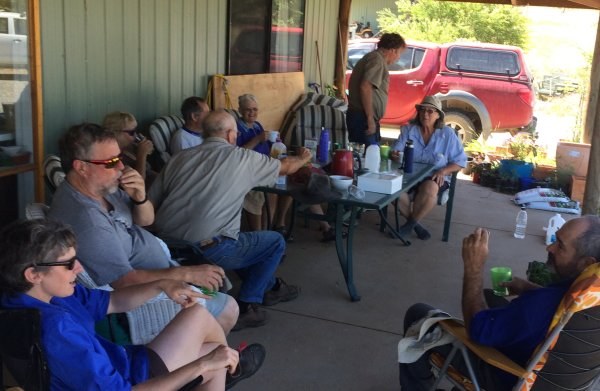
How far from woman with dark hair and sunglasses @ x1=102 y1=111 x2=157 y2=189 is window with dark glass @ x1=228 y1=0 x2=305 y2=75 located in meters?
1.97

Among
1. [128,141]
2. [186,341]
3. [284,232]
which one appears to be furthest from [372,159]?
[186,341]

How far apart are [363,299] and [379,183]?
0.71m

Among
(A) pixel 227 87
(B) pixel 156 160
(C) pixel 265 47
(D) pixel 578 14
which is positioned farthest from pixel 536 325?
(D) pixel 578 14

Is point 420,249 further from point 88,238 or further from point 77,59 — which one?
point 88,238

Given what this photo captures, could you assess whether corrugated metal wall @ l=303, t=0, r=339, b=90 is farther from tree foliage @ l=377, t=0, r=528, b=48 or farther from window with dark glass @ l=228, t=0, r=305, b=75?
tree foliage @ l=377, t=0, r=528, b=48

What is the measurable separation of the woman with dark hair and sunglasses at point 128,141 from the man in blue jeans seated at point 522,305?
85.4 inches

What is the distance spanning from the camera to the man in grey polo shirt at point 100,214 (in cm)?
Answer: 228

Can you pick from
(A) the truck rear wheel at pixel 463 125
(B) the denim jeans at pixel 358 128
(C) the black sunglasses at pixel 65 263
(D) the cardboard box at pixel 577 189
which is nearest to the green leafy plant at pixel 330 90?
(A) the truck rear wheel at pixel 463 125

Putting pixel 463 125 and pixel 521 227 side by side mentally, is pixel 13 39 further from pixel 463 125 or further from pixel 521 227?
pixel 463 125

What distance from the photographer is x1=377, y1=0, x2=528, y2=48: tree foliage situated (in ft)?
50.9

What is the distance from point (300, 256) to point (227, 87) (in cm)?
173

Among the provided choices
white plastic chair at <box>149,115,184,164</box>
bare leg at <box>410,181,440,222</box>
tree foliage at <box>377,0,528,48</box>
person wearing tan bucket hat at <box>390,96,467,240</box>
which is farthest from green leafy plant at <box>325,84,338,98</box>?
tree foliage at <box>377,0,528,48</box>

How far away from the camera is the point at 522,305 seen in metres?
1.98

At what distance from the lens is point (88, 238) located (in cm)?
226
